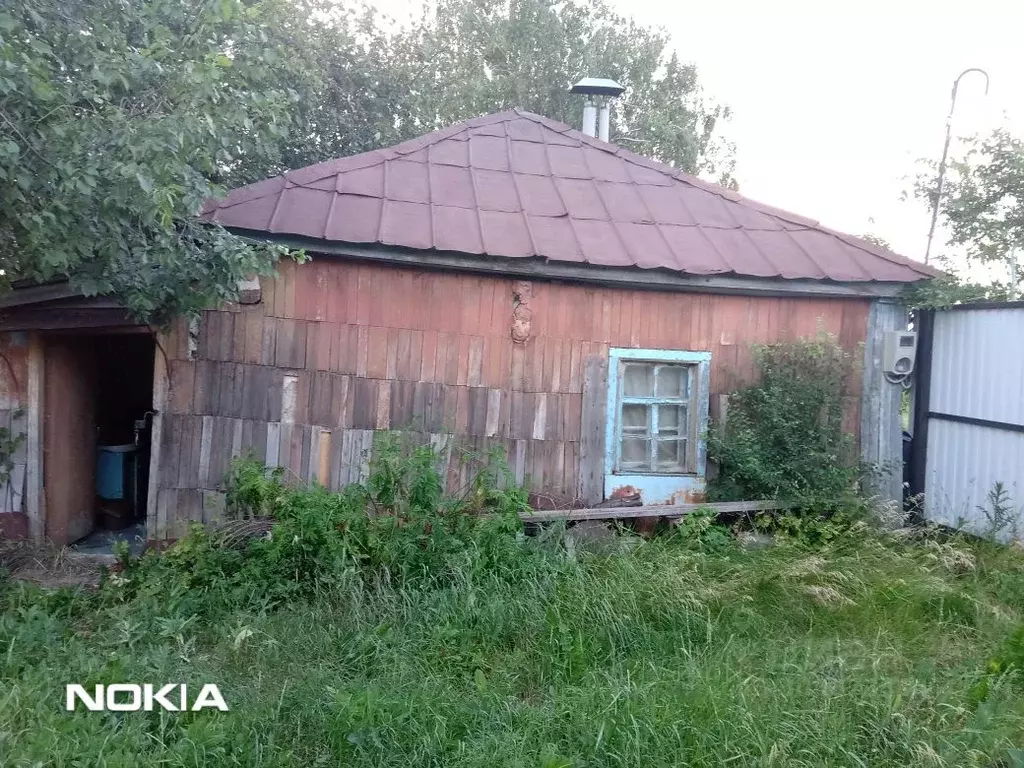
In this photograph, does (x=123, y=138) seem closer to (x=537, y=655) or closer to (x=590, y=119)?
(x=537, y=655)

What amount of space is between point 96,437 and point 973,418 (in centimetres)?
798

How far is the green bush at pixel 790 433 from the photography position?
19.8 ft

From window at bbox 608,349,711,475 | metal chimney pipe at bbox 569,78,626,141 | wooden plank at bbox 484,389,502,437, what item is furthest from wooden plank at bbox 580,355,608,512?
metal chimney pipe at bbox 569,78,626,141

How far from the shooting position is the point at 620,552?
210 inches

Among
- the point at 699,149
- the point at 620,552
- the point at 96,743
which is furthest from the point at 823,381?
the point at 699,149

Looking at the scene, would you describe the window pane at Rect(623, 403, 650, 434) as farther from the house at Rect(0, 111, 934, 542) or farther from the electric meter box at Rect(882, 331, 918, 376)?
the electric meter box at Rect(882, 331, 918, 376)

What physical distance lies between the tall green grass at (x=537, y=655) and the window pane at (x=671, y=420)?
42.6 inches

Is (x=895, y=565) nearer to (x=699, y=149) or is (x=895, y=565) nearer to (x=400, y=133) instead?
(x=400, y=133)

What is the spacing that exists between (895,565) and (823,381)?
161cm

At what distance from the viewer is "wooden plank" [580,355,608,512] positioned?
620cm

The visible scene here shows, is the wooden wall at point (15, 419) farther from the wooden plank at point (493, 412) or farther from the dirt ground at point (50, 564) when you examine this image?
the wooden plank at point (493, 412)

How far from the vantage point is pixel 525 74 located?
17.8m

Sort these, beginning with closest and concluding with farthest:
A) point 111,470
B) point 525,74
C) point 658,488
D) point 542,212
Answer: point 658,488 < point 542,212 < point 111,470 < point 525,74

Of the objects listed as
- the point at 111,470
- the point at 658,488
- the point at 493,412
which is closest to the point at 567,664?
the point at 493,412
